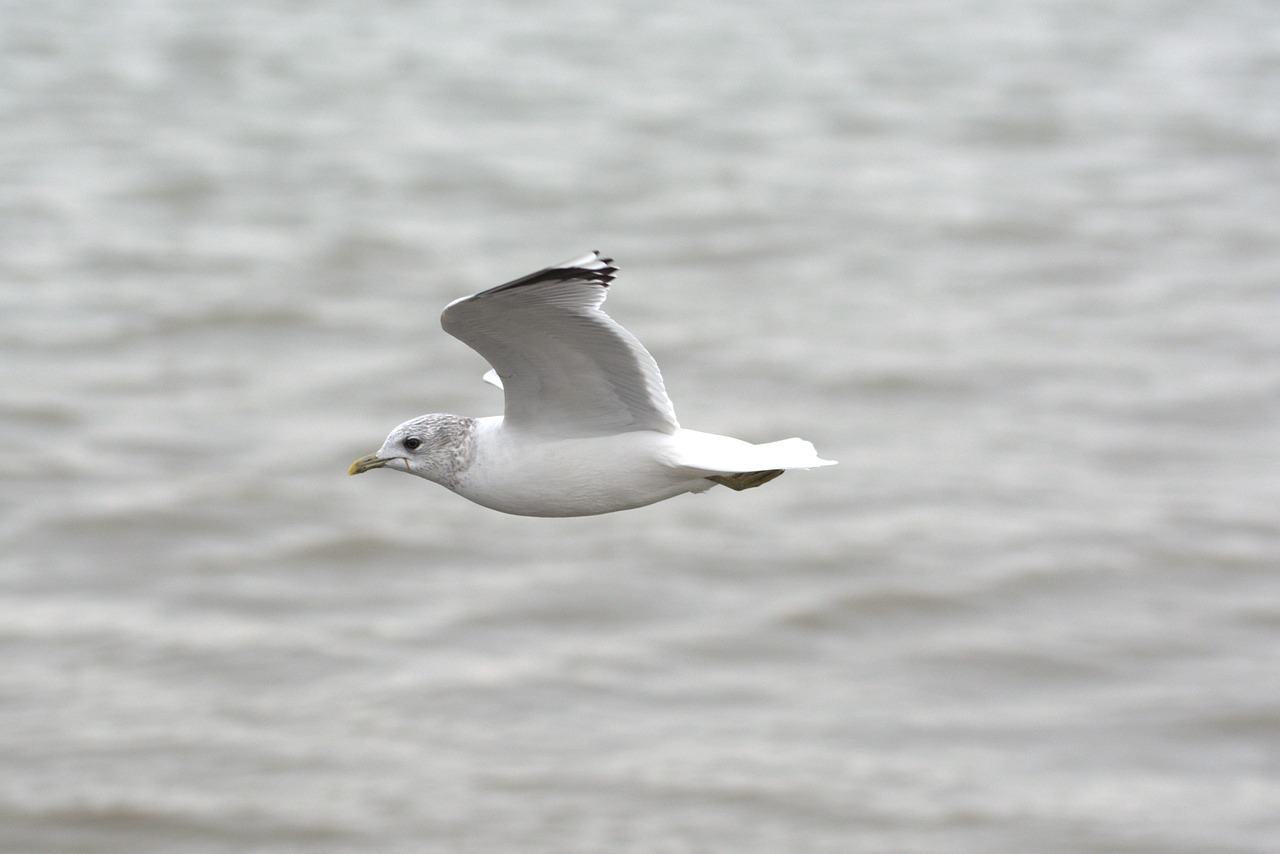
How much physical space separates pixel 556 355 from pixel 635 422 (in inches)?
16.7

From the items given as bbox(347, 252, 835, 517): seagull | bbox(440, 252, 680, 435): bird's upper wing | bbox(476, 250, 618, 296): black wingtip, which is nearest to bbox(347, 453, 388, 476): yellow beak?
bbox(347, 252, 835, 517): seagull

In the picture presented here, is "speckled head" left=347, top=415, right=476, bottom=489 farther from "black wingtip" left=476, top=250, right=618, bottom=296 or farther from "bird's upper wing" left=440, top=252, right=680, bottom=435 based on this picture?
"black wingtip" left=476, top=250, right=618, bottom=296

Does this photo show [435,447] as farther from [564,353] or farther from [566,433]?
[564,353]

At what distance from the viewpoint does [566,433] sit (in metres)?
6.09

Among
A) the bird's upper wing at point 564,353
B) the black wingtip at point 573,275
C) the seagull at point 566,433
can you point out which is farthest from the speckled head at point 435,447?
the black wingtip at point 573,275

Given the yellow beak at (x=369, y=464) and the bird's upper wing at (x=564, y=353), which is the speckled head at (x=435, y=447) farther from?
the bird's upper wing at (x=564, y=353)

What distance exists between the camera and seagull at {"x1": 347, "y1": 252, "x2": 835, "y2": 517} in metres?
5.64

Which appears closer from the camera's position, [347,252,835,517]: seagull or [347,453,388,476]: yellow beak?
[347,252,835,517]: seagull

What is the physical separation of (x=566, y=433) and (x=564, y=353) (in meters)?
0.34

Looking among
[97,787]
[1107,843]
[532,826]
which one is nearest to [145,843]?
[97,787]

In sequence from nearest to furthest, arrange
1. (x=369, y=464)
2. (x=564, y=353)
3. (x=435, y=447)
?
(x=564, y=353), (x=435, y=447), (x=369, y=464)

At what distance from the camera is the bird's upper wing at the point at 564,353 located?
5453 mm

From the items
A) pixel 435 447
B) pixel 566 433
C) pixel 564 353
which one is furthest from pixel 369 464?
pixel 564 353

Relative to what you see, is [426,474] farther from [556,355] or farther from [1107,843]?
[1107,843]
